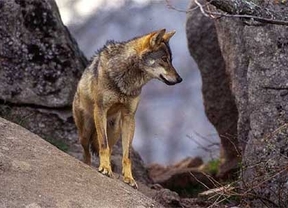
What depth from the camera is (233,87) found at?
12078 millimetres

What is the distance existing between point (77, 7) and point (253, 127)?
13.9m

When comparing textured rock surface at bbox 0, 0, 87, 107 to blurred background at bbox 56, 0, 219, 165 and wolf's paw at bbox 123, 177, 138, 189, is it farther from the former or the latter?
blurred background at bbox 56, 0, 219, 165

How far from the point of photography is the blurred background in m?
23.2

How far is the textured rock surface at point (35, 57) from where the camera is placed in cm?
1310

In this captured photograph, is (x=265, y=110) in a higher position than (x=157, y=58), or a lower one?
lower

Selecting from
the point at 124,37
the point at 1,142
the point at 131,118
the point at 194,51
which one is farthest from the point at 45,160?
the point at 124,37

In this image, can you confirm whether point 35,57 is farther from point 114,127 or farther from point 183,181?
point 183,181

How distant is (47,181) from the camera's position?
349 inches

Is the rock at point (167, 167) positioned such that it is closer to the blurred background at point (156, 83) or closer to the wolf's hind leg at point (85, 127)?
the wolf's hind leg at point (85, 127)

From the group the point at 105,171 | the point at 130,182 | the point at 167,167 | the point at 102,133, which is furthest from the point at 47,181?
the point at 167,167

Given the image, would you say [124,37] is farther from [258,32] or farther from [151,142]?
[258,32]

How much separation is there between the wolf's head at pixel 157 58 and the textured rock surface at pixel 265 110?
116cm

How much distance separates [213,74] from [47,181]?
6.19m

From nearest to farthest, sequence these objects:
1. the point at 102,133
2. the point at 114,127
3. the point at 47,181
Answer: the point at 47,181
the point at 102,133
the point at 114,127
